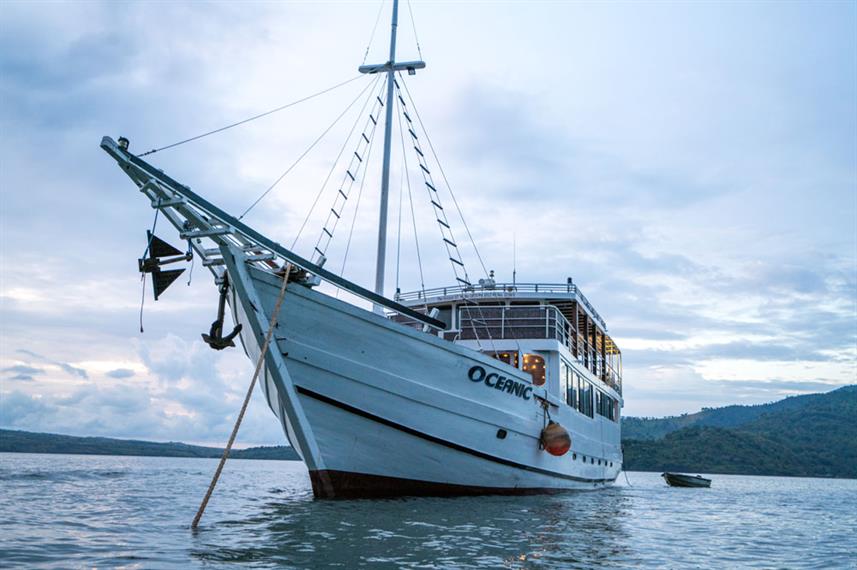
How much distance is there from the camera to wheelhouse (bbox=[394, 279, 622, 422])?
2031 centimetres

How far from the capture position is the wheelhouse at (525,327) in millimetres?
20312

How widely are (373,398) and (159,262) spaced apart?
5.16 metres

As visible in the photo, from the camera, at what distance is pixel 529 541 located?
35.2ft

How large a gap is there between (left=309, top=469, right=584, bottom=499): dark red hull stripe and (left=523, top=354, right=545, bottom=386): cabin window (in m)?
4.97

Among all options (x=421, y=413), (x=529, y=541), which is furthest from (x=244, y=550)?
(x=421, y=413)

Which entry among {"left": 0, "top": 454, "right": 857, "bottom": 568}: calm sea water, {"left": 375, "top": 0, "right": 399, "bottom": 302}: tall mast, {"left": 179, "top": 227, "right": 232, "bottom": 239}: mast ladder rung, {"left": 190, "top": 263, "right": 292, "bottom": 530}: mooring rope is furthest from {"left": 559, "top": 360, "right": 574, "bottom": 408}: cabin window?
{"left": 179, "top": 227, "right": 232, "bottom": 239}: mast ladder rung

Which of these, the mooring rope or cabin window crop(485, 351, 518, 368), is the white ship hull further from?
cabin window crop(485, 351, 518, 368)

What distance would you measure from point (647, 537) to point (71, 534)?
33.1 ft

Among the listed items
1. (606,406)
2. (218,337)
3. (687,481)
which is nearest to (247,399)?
(218,337)

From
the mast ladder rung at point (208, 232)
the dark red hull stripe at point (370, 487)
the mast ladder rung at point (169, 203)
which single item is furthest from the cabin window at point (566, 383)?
the mast ladder rung at point (169, 203)

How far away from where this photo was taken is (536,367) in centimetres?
2038

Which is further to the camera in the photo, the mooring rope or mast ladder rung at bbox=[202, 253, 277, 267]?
mast ladder rung at bbox=[202, 253, 277, 267]

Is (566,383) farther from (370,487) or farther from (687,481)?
(687,481)

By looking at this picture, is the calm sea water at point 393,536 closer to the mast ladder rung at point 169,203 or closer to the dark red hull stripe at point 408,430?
the dark red hull stripe at point 408,430
